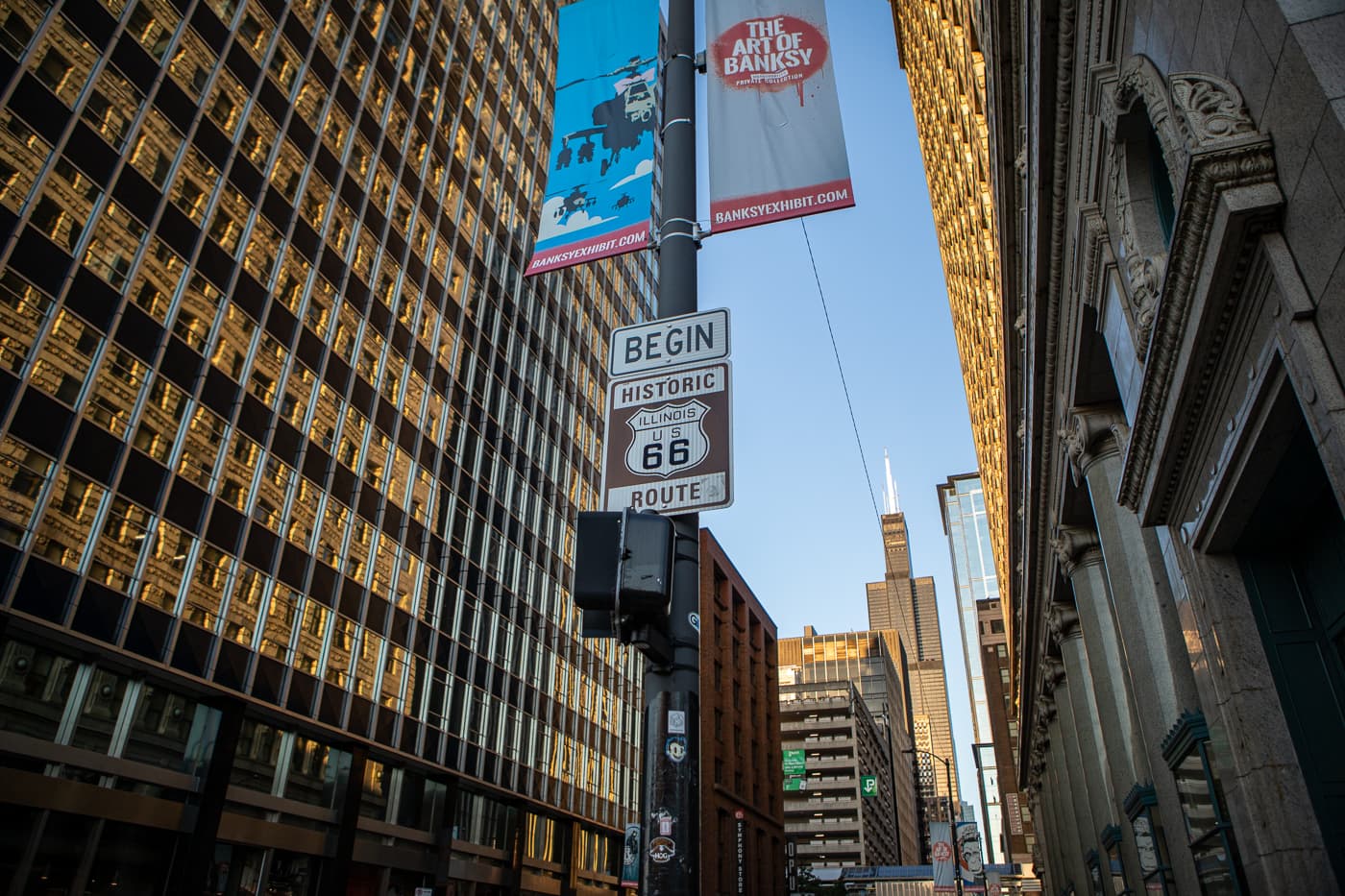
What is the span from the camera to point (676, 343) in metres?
5.89

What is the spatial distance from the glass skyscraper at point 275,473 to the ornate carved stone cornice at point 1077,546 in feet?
72.9

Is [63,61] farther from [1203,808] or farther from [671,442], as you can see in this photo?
[1203,808]

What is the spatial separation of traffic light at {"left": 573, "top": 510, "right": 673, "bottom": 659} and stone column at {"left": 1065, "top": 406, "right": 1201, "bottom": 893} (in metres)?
10.9

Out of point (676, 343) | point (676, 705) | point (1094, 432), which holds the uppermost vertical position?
point (1094, 432)

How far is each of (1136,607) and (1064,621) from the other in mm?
10397

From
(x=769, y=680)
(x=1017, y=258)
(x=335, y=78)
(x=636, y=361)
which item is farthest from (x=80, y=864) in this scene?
(x=769, y=680)

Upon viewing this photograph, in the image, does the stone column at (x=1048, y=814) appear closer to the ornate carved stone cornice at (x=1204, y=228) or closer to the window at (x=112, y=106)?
the ornate carved stone cornice at (x=1204, y=228)

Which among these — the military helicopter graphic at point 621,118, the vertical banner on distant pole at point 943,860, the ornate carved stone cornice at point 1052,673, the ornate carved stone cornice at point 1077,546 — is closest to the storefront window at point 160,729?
the military helicopter graphic at point 621,118

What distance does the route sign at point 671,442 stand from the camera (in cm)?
538

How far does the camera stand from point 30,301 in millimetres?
22766

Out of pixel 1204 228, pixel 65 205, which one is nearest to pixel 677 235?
pixel 1204 228

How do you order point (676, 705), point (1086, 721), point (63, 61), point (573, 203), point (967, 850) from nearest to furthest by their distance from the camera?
1. point (676, 705)
2. point (573, 203)
3. point (1086, 721)
4. point (63, 61)
5. point (967, 850)

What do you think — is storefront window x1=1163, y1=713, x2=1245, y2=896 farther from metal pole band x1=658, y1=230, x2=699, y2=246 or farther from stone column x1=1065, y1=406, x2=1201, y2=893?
metal pole band x1=658, y1=230, x2=699, y2=246

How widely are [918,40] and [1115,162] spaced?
35.7 metres
